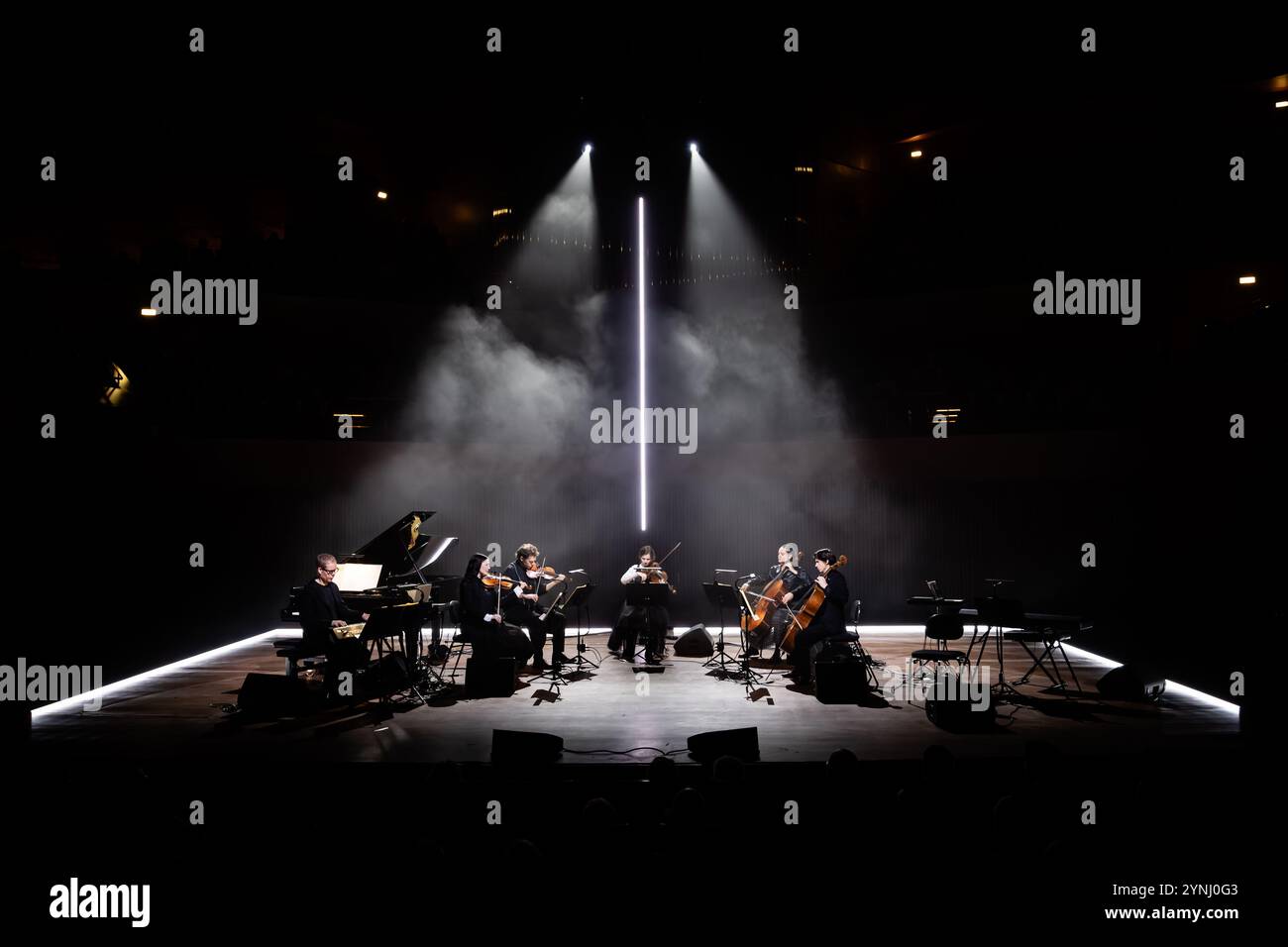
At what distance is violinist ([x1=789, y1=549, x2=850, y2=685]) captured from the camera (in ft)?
24.0

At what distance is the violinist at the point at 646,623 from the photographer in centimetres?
843

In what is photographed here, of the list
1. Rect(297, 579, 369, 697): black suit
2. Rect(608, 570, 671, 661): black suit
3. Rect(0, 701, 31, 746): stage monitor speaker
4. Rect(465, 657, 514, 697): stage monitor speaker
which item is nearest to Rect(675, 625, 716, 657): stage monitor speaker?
Rect(608, 570, 671, 661): black suit

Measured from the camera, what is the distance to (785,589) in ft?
26.3

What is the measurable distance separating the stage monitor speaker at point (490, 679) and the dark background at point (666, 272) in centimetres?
472

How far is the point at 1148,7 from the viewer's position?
10836 millimetres

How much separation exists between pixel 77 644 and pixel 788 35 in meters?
12.8

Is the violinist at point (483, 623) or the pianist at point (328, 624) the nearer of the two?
the pianist at point (328, 624)

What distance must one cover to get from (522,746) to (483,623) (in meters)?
2.85

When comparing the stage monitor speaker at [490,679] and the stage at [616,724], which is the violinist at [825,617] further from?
the stage monitor speaker at [490,679]

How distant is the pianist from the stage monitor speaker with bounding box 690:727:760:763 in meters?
3.41

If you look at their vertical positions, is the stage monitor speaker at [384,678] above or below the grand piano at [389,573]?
below

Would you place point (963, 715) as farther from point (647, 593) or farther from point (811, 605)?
point (647, 593)

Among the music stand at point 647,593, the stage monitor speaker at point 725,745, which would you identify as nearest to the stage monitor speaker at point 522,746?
the stage monitor speaker at point 725,745
